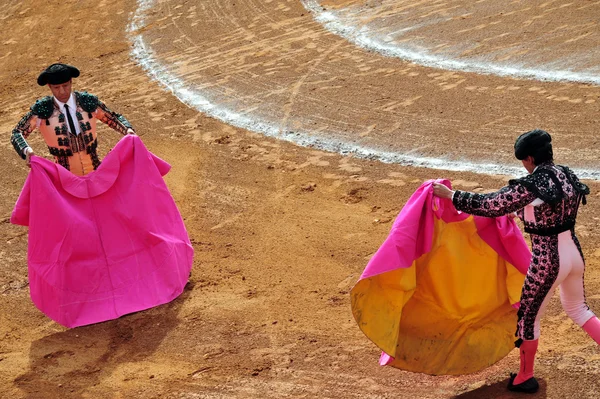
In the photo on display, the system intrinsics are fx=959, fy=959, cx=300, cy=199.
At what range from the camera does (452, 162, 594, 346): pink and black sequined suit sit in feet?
17.4

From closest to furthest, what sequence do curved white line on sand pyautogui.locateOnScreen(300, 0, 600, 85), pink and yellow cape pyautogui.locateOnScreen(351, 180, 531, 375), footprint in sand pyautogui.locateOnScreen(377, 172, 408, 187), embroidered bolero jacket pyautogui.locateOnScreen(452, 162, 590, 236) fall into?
embroidered bolero jacket pyautogui.locateOnScreen(452, 162, 590, 236) < pink and yellow cape pyautogui.locateOnScreen(351, 180, 531, 375) < footprint in sand pyautogui.locateOnScreen(377, 172, 408, 187) < curved white line on sand pyautogui.locateOnScreen(300, 0, 600, 85)

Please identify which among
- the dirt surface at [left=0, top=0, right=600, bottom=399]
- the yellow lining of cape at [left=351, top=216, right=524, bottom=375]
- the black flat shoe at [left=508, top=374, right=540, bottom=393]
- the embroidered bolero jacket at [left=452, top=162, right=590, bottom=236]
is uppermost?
the embroidered bolero jacket at [left=452, top=162, right=590, bottom=236]

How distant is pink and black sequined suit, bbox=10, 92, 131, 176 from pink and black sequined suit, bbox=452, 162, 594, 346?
3577mm

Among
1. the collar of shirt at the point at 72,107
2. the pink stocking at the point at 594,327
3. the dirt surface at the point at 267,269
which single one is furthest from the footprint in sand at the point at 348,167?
the pink stocking at the point at 594,327

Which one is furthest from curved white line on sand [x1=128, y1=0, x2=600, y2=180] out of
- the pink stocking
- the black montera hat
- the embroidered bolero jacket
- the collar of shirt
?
the embroidered bolero jacket

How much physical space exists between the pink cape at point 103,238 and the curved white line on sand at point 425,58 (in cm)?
566

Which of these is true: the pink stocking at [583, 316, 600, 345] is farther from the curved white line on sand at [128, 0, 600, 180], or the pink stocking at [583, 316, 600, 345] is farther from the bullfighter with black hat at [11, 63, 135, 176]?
the bullfighter with black hat at [11, 63, 135, 176]

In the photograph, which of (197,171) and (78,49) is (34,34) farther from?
(197,171)

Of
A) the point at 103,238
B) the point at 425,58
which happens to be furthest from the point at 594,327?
the point at 425,58

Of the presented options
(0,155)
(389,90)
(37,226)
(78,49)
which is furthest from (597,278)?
(78,49)

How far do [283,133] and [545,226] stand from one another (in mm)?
6142

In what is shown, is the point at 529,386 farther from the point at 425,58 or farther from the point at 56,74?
the point at 425,58

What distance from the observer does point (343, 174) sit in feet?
32.5

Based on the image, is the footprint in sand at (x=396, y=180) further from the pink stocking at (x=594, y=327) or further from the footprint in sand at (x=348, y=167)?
the pink stocking at (x=594, y=327)
